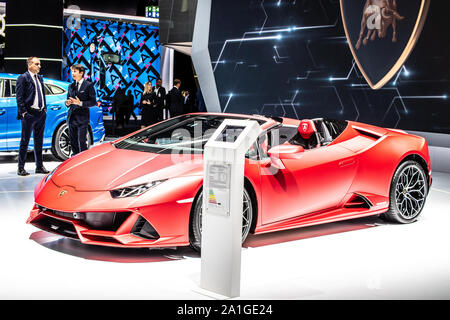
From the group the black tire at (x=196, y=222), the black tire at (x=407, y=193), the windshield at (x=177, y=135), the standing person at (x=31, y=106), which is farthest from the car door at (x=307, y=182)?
the standing person at (x=31, y=106)

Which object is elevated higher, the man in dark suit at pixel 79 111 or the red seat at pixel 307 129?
the red seat at pixel 307 129

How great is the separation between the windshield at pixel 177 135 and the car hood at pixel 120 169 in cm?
17

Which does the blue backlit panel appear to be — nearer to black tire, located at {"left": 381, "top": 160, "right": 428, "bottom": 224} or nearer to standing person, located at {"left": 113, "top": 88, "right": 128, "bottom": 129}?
standing person, located at {"left": 113, "top": 88, "right": 128, "bottom": 129}

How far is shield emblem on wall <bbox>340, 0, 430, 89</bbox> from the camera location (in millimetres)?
9961

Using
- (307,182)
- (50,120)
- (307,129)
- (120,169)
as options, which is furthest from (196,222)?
(50,120)

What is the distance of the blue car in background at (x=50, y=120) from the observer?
8938mm

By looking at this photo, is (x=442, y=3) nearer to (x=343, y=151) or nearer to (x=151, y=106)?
(x=343, y=151)

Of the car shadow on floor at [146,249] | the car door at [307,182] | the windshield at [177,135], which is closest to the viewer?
the car shadow on floor at [146,249]

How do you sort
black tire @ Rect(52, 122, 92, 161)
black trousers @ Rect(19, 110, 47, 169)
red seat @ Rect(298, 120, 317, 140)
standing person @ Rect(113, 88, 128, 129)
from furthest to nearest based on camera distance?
1. standing person @ Rect(113, 88, 128, 129)
2. black tire @ Rect(52, 122, 92, 161)
3. black trousers @ Rect(19, 110, 47, 169)
4. red seat @ Rect(298, 120, 317, 140)

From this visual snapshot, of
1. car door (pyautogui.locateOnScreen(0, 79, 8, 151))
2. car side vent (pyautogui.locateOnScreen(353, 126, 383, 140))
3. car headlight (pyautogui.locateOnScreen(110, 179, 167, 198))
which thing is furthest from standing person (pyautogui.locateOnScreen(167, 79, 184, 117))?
car headlight (pyautogui.locateOnScreen(110, 179, 167, 198))

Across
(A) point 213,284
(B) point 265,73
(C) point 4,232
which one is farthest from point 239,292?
(B) point 265,73

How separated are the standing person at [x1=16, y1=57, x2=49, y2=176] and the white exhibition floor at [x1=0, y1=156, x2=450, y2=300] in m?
2.77

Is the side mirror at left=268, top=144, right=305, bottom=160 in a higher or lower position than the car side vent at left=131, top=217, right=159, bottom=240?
higher

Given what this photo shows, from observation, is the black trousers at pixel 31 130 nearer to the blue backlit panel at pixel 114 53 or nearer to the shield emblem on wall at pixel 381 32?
the shield emblem on wall at pixel 381 32
